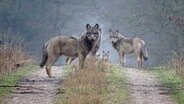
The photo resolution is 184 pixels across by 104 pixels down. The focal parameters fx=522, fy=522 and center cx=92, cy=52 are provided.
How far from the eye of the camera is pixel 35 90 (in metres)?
13.1

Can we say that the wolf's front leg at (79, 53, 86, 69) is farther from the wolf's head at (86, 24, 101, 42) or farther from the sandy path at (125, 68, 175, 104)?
the sandy path at (125, 68, 175, 104)

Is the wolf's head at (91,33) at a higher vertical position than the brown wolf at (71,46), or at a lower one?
higher

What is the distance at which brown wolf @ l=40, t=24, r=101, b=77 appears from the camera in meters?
16.5

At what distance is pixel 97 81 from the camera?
1362cm

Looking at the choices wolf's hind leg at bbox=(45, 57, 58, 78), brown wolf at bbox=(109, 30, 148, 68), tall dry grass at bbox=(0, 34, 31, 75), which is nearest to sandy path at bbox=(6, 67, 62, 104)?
wolf's hind leg at bbox=(45, 57, 58, 78)

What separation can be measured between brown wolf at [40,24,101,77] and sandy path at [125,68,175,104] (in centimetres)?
168

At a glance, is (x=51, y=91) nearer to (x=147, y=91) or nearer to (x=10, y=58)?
(x=147, y=91)

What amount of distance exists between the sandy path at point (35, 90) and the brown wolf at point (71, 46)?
0.80 metres

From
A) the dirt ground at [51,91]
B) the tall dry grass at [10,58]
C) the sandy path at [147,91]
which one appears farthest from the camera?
the tall dry grass at [10,58]

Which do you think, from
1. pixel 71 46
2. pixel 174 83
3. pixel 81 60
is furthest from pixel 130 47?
pixel 174 83

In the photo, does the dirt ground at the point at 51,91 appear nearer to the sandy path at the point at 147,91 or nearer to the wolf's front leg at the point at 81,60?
the sandy path at the point at 147,91

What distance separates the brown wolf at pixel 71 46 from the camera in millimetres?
16461

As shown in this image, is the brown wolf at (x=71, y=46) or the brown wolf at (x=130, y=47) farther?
the brown wolf at (x=130, y=47)

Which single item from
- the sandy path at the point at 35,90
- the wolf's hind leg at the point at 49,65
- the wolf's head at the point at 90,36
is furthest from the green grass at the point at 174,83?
the wolf's hind leg at the point at 49,65
